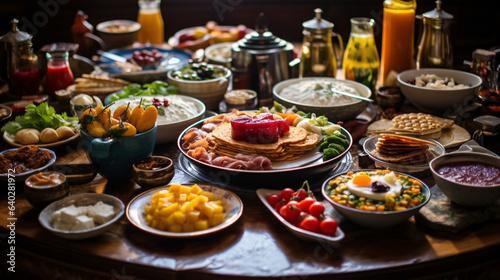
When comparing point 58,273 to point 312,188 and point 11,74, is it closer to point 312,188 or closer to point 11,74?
point 312,188

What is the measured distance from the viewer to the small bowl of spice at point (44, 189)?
203 centimetres

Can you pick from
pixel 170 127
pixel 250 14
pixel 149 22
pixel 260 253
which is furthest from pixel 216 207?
pixel 250 14

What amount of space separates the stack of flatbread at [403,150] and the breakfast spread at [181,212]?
90 centimetres

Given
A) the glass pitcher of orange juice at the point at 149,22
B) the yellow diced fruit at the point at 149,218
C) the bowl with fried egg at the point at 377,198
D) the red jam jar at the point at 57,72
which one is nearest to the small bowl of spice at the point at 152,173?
the yellow diced fruit at the point at 149,218

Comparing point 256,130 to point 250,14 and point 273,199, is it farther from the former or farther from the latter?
point 250,14

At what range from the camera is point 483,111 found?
2.81 m

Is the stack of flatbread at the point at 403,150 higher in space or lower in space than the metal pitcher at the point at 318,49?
lower

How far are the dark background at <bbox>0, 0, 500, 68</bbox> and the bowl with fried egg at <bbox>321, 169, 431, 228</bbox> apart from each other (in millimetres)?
4087

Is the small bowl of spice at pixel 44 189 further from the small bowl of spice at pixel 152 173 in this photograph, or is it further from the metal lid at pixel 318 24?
the metal lid at pixel 318 24

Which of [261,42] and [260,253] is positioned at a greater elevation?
[261,42]

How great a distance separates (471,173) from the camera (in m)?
2.07

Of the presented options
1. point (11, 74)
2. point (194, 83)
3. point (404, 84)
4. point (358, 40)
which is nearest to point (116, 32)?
point (11, 74)

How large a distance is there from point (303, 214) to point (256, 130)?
1.91ft

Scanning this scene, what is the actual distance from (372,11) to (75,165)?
178 inches
